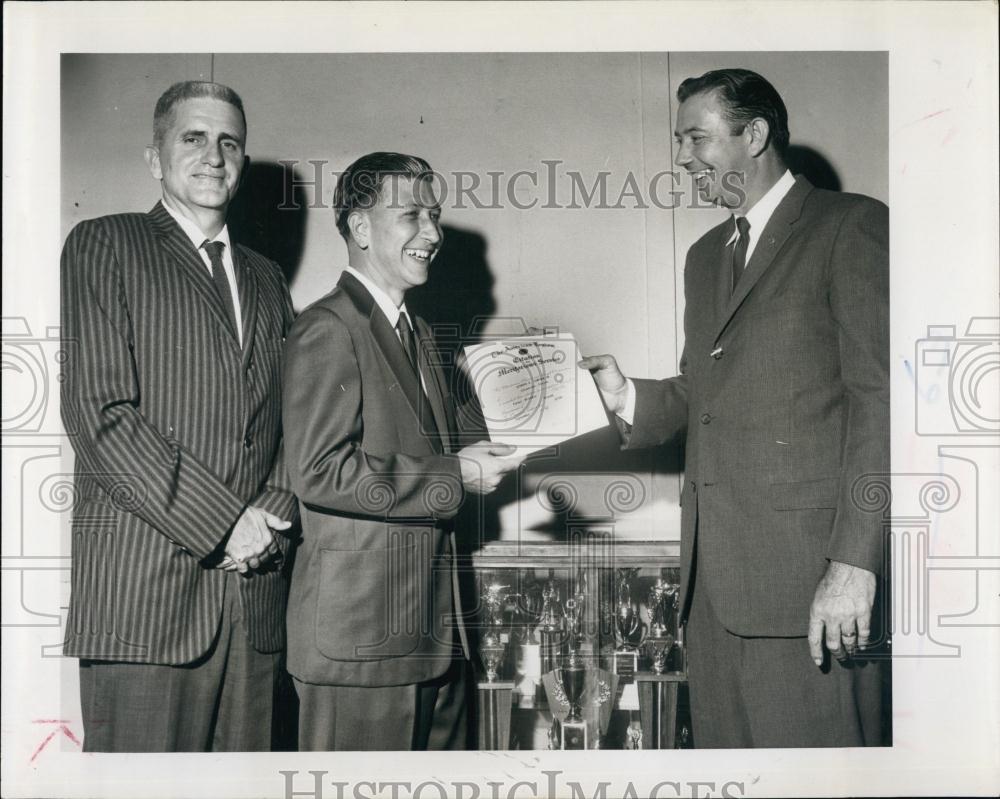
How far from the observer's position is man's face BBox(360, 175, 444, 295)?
8.38 feet

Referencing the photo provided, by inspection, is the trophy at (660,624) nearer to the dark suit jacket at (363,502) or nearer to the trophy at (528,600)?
the trophy at (528,600)

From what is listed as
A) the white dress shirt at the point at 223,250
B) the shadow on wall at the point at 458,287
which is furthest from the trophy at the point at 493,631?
the white dress shirt at the point at 223,250

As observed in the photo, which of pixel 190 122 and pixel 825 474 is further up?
pixel 190 122

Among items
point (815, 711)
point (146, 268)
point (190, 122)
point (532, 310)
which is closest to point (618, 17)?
point (532, 310)

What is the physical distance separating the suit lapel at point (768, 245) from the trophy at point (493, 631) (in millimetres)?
826

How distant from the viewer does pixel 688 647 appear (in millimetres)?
2580

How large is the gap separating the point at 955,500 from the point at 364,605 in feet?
4.95

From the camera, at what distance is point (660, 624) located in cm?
262

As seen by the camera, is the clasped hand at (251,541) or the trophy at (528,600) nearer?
the clasped hand at (251,541)

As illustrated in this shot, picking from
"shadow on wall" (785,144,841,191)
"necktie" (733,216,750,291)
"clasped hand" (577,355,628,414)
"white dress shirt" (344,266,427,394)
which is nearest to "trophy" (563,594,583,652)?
"clasped hand" (577,355,628,414)

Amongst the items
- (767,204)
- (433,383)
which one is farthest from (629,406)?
(767,204)

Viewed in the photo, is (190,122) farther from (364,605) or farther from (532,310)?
(364,605)

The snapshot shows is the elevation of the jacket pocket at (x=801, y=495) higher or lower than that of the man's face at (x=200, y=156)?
lower

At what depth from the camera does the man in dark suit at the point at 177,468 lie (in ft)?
8.01
